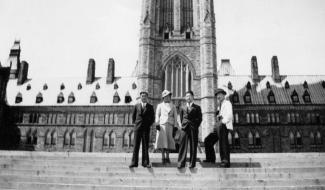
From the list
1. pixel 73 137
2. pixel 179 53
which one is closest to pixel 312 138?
pixel 179 53

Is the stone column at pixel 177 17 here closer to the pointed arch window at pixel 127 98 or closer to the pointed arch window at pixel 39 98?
the pointed arch window at pixel 127 98

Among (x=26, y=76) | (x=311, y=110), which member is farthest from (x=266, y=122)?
(x=26, y=76)

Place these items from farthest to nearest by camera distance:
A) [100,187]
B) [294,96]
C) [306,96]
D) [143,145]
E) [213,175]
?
[294,96] → [306,96] → [143,145] → [213,175] → [100,187]

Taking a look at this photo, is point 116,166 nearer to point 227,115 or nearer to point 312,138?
point 227,115

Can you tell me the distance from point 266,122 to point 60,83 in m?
28.3

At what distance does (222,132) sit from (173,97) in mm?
22023

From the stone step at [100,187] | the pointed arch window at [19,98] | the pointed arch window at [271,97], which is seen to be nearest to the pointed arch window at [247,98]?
the pointed arch window at [271,97]

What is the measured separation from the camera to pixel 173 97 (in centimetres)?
3073

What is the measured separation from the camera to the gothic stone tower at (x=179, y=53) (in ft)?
99.6

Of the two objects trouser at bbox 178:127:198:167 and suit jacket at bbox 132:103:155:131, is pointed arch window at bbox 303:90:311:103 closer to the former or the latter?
trouser at bbox 178:127:198:167

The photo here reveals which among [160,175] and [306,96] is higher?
[306,96]

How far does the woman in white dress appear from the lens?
9.07 metres

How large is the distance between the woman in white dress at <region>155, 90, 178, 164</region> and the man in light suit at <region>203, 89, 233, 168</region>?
1101mm

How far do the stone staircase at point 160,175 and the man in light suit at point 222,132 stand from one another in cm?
41
